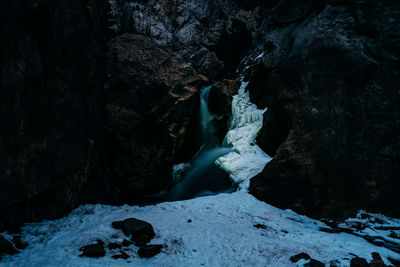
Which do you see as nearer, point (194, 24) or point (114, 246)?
point (114, 246)

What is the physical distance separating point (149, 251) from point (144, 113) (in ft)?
30.4

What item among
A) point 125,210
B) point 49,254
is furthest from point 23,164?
point 125,210

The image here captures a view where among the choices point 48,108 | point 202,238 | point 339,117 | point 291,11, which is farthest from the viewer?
point 291,11

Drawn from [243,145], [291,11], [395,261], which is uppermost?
[291,11]

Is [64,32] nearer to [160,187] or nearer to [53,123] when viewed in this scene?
[53,123]

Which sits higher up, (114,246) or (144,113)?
(144,113)

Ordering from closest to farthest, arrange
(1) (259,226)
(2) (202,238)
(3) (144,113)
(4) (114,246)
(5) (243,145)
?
(4) (114,246) → (2) (202,238) → (1) (259,226) → (3) (144,113) → (5) (243,145)

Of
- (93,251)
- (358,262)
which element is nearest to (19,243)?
(93,251)

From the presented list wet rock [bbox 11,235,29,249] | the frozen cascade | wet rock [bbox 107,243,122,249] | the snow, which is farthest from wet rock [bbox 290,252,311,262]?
wet rock [bbox 11,235,29,249]

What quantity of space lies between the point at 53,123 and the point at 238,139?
10.3 metres

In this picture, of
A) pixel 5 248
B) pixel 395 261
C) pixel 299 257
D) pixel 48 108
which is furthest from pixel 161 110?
pixel 395 261

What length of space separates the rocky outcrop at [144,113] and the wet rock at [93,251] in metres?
7.56

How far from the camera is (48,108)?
7543 mm

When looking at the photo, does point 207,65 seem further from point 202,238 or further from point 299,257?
point 299,257
